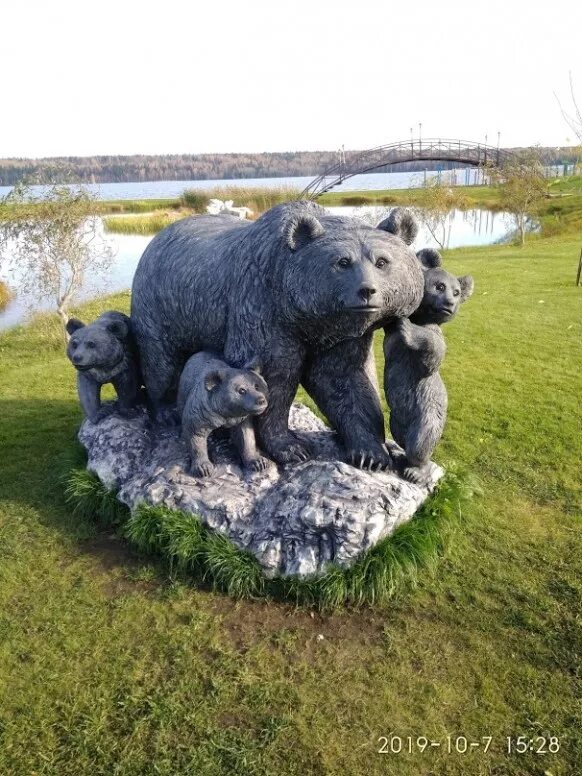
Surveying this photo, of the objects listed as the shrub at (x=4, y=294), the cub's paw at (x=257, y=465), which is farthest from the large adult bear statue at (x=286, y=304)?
A: the shrub at (x=4, y=294)

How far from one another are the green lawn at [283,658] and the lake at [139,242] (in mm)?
2596

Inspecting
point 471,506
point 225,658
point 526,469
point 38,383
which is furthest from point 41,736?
point 38,383

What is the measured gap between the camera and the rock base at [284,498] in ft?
11.5

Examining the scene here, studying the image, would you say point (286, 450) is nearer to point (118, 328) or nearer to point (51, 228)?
point (118, 328)

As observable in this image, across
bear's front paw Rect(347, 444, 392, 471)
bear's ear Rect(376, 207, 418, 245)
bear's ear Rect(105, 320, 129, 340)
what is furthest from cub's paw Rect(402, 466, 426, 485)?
bear's ear Rect(105, 320, 129, 340)

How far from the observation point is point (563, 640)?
10.7ft

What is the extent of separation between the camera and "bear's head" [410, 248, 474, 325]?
3592 mm

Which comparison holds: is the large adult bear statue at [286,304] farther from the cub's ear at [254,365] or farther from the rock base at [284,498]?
the rock base at [284,498]

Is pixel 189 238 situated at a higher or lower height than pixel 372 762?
higher

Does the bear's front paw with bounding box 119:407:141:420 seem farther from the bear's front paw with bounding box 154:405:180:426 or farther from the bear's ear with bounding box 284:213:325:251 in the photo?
the bear's ear with bounding box 284:213:325:251

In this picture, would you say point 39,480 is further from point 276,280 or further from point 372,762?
point 372,762

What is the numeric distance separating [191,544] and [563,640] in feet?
7.19

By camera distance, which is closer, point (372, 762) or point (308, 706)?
point (372, 762)

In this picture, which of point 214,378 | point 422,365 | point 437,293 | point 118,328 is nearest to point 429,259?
point 437,293
